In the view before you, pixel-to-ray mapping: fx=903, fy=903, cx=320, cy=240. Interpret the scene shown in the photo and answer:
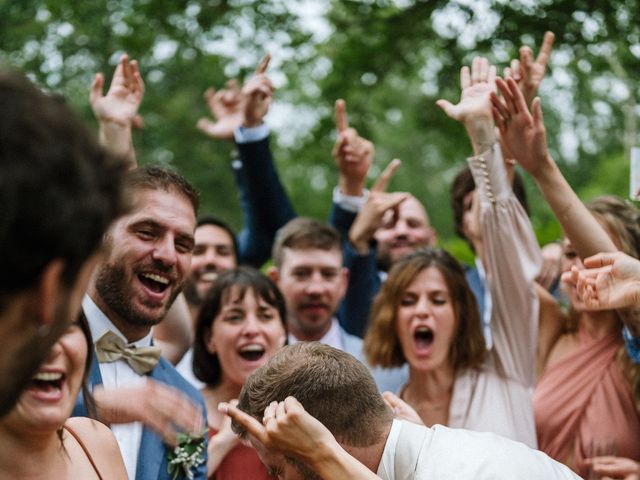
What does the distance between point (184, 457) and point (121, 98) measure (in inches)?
82.5

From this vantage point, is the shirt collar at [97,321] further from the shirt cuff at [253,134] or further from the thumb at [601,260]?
the shirt cuff at [253,134]

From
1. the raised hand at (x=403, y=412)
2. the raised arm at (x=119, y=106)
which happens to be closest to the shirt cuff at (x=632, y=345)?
the raised hand at (x=403, y=412)

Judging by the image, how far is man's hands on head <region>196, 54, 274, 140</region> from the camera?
563 centimetres

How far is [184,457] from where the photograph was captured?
351 centimetres

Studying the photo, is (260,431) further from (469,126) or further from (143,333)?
(469,126)

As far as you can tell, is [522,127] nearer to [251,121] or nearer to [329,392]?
[329,392]

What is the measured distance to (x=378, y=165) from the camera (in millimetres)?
27938

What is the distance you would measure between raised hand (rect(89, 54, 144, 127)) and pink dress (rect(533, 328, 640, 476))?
252 centimetres

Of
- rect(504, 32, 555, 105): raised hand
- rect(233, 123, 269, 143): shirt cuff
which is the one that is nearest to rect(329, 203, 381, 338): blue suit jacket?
rect(233, 123, 269, 143): shirt cuff

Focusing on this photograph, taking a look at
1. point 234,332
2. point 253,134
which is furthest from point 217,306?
point 253,134

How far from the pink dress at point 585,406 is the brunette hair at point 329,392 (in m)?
1.61

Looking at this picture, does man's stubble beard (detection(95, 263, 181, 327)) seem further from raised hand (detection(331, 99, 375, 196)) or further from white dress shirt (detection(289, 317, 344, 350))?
raised hand (detection(331, 99, 375, 196))

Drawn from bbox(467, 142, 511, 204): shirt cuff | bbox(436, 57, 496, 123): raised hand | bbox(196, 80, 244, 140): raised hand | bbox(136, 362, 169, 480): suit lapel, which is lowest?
bbox(136, 362, 169, 480): suit lapel

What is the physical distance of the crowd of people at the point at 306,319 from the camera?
1.61m
